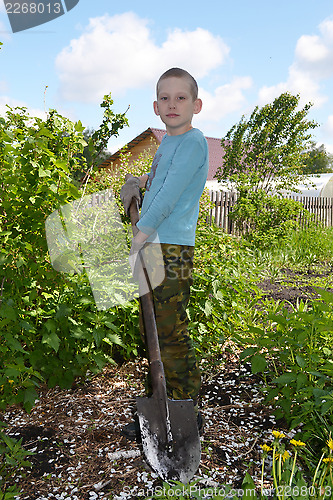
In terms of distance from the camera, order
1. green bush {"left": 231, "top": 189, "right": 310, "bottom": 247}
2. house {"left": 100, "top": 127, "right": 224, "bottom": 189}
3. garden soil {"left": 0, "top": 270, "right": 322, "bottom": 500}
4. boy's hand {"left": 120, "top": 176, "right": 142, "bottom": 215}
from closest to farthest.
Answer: garden soil {"left": 0, "top": 270, "right": 322, "bottom": 500}
boy's hand {"left": 120, "top": 176, "right": 142, "bottom": 215}
green bush {"left": 231, "top": 189, "right": 310, "bottom": 247}
house {"left": 100, "top": 127, "right": 224, "bottom": 189}

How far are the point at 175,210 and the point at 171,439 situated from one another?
1068 mm

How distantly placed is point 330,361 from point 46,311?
1.74 m

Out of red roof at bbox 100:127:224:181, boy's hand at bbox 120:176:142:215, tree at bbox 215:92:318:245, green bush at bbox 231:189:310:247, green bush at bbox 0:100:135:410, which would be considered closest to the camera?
boy's hand at bbox 120:176:142:215

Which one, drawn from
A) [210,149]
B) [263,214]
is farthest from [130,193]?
[210,149]

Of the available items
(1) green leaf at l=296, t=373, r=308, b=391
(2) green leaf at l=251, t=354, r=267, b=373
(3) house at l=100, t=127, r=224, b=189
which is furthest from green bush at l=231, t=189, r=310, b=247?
(3) house at l=100, t=127, r=224, b=189

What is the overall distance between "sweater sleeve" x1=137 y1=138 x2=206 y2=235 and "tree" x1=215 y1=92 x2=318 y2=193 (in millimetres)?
8860

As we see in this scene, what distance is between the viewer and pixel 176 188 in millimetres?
2059

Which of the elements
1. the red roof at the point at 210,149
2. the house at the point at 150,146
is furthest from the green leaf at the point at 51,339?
the house at the point at 150,146

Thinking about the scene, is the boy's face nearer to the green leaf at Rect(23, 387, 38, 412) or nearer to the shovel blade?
the shovel blade

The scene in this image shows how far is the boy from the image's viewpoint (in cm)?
207

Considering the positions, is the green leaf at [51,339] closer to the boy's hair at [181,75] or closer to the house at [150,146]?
the boy's hair at [181,75]

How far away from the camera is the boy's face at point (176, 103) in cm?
208

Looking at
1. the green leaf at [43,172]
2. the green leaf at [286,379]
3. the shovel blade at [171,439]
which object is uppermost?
the green leaf at [43,172]

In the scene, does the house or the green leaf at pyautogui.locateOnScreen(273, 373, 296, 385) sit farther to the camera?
the house
